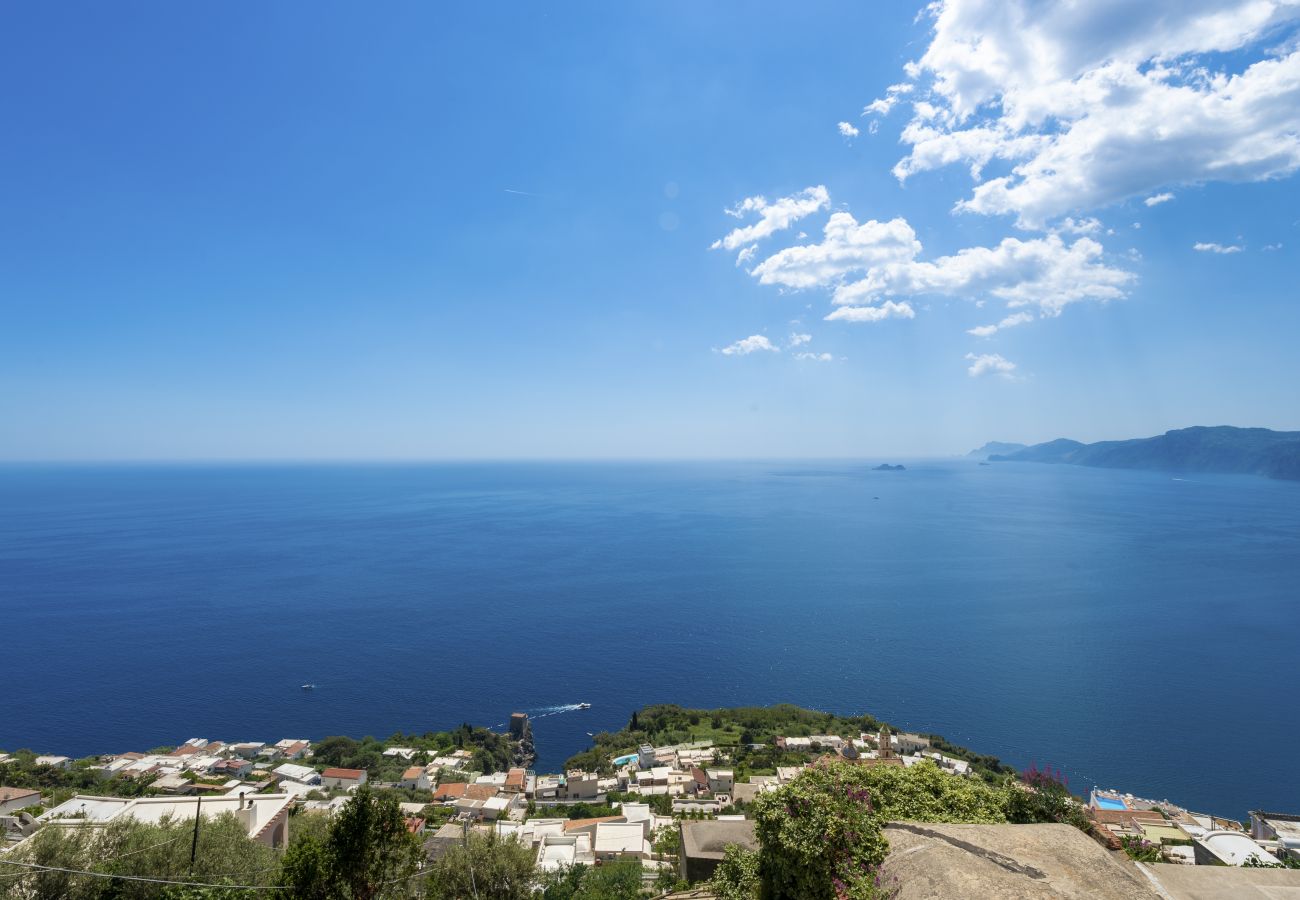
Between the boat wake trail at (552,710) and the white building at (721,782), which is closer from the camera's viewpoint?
the white building at (721,782)

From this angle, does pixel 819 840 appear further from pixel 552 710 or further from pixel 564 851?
pixel 552 710

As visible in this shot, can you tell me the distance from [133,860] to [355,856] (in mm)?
4454

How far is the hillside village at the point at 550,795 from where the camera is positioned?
11852 millimetres

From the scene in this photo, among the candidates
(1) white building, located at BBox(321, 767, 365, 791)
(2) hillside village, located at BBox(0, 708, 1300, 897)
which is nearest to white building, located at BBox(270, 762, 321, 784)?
(2) hillside village, located at BBox(0, 708, 1300, 897)

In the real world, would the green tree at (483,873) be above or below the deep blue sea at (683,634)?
above

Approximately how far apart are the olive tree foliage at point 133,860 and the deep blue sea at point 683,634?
75.2 feet

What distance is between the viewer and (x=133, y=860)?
9164 mm

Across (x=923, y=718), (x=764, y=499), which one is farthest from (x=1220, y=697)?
(x=764, y=499)

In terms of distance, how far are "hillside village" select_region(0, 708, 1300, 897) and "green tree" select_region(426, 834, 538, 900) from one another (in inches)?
13.1

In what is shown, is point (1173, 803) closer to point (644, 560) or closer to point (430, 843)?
point (430, 843)

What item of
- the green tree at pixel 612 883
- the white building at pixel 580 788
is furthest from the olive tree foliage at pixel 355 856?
the white building at pixel 580 788

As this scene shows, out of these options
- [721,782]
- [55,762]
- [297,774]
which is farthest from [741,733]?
[55,762]

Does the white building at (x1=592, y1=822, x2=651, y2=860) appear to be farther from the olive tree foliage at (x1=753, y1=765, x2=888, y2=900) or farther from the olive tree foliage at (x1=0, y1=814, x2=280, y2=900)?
the olive tree foliage at (x1=753, y1=765, x2=888, y2=900)

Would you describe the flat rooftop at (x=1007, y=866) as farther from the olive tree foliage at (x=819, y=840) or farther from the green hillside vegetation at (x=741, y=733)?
the green hillside vegetation at (x=741, y=733)
